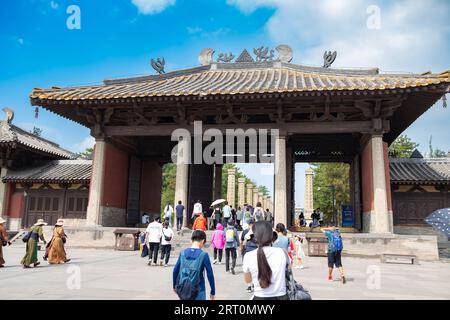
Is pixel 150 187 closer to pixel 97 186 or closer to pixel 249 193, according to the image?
pixel 97 186

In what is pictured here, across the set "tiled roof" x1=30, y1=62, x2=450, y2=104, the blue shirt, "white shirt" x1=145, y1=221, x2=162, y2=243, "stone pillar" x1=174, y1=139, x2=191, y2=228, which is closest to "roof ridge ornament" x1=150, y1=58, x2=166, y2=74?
"tiled roof" x1=30, y1=62, x2=450, y2=104

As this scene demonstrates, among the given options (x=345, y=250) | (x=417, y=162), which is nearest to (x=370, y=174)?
(x=345, y=250)

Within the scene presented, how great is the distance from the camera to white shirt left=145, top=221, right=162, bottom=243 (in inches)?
410

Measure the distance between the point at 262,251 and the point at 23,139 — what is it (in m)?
24.1

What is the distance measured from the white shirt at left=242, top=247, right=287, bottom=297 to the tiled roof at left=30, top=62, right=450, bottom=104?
999 centimetres

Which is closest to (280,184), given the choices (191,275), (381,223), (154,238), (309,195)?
(381,223)

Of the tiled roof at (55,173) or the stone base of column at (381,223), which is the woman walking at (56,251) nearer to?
the tiled roof at (55,173)

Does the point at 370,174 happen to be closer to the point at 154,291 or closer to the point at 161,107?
the point at 161,107

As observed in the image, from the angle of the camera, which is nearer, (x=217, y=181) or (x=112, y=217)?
(x=112, y=217)

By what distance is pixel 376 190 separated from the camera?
1362 centimetres

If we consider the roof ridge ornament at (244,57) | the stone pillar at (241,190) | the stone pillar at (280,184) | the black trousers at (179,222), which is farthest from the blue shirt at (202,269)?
the stone pillar at (241,190)

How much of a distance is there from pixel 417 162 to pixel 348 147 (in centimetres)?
381

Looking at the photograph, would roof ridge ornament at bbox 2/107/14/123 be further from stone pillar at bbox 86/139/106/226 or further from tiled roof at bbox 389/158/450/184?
tiled roof at bbox 389/158/450/184

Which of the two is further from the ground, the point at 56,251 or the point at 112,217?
the point at 112,217
